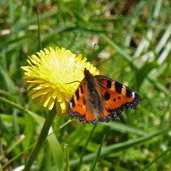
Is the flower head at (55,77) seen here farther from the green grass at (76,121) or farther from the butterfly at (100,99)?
the green grass at (76,121)

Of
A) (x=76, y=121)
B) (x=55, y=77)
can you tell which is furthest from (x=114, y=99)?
(x=76, y=121)

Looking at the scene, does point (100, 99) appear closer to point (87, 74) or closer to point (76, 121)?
point (87, 74)

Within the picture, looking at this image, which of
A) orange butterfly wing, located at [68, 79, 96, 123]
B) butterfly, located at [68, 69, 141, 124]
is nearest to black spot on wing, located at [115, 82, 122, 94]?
butterfly, located at [68, 69, 141, 124]

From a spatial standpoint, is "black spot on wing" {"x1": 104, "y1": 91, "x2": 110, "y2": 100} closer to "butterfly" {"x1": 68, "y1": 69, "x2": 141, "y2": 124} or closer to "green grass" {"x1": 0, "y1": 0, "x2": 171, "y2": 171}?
"butterfly" {"x1": 68, "y1": 69, "x2": 141, "y2": 124}

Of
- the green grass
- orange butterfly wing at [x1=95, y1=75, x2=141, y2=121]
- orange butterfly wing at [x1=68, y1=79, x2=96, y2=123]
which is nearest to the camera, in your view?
orange butterfly wing at [x1=68, y1=79, x2=96, y2=123]

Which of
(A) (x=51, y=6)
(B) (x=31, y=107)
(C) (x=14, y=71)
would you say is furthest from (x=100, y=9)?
(B) (x=31, y=107)

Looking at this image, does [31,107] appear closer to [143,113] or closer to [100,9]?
[143,113]
